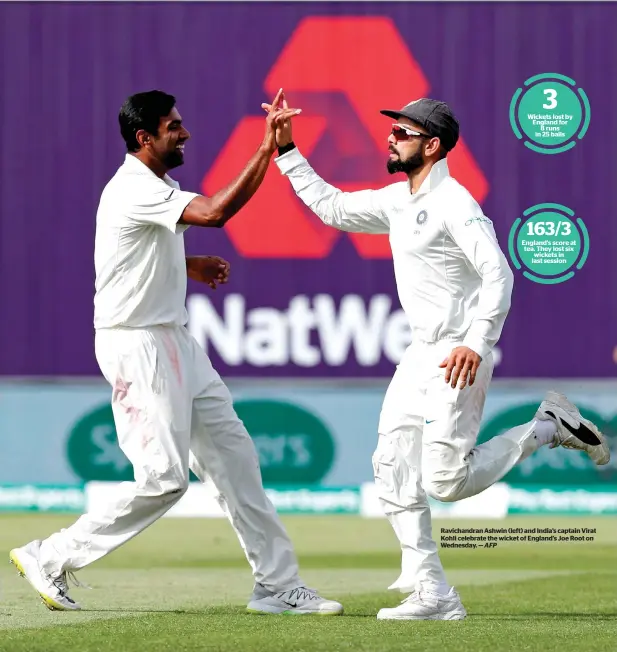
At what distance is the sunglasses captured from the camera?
571 cm

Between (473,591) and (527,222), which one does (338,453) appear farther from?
(473,591)

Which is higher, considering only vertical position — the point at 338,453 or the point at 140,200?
the point at 140,200

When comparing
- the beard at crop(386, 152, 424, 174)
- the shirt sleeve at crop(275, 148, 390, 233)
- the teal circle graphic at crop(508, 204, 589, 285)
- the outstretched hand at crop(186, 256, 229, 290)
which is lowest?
the teal circle graphic at crop(508, 204, 589, 285)

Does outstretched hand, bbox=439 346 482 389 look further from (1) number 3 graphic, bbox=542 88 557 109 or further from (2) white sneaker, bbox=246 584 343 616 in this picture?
(1) number 3 graphic, bbox=542 88 557 109

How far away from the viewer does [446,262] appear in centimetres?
554

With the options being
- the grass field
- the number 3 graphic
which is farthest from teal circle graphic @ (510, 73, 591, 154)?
the grass field

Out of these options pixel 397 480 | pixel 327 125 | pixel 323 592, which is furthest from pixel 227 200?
pixel 327 125

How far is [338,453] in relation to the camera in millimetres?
10289

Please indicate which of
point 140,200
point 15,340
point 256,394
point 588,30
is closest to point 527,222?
point 588,30

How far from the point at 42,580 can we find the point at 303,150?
5.38m

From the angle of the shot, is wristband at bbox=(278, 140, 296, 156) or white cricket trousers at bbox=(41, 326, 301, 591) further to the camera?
wristband at bbox=(278, 140, 296, 156)

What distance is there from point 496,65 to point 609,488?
3.02 meters

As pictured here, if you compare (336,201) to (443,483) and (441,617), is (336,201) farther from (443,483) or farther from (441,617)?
(441,617)

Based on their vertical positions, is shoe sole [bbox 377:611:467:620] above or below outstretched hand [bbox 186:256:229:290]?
below
